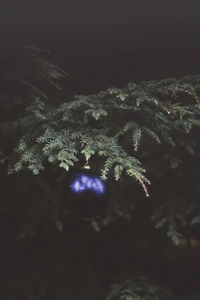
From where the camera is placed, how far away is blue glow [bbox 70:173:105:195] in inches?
89.8

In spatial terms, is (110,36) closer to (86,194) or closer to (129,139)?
(129,139)

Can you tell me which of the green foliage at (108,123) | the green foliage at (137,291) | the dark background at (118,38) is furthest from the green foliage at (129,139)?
the dark background at (118,38)

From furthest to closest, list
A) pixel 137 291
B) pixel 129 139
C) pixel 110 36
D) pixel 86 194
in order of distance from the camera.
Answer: pixel 110 36 → pixel 129 139 → pixel 137 291 → pixel 86 194

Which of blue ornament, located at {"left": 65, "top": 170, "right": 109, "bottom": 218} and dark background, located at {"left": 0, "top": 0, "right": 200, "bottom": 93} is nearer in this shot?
blue ornament, located at {"left": 65, "top": 170, "right": 109, "bottom": 218}

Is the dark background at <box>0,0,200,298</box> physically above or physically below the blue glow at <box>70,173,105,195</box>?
above

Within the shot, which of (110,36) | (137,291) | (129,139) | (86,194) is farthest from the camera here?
(110,36)

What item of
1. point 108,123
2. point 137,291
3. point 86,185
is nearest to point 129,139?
point 108,123

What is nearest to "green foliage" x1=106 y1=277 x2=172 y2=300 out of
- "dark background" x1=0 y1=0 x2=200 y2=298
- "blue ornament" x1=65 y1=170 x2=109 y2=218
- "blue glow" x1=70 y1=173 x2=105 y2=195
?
"blue ornament" x1=65 y1=170 x2=109 y2=218

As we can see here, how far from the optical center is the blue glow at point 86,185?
2281mm

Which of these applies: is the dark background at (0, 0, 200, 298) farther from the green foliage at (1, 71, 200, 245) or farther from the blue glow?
the blue glow

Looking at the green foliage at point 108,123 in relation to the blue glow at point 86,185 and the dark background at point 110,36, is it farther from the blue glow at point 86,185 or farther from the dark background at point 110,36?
the dark background at point 110,36

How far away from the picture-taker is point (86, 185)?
2.28m

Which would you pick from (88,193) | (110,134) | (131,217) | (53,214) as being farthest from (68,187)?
(131,217)

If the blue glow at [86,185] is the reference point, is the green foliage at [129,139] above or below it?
above
